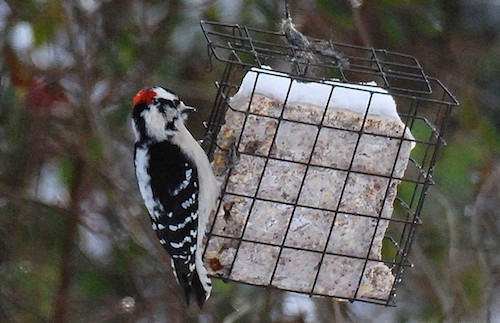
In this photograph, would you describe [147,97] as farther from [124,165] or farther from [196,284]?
[124,165]

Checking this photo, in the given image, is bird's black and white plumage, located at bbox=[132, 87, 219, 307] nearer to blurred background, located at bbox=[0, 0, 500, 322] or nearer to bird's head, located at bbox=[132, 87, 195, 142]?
bird's head, located at bbox=[132, 87, 195, 142]

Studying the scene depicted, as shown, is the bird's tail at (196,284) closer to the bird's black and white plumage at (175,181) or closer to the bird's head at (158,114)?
the bird's black and white plumage at (175,181)

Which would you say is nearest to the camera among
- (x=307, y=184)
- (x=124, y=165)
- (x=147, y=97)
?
(x=307, y=184)

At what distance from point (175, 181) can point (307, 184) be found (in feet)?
1.68

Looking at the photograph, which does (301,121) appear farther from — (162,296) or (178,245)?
(162,296)

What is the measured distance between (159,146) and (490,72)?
3107 millimetres

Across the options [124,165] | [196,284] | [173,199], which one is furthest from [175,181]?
[124,165]

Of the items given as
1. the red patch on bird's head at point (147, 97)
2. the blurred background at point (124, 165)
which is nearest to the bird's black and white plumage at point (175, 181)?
the red patch on bird's head at point (147, 97)

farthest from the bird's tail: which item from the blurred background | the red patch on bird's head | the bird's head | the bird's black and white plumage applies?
the blurred background

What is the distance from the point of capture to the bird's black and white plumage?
10.8ft

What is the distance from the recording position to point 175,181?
11.1 ft

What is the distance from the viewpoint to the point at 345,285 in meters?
3.25

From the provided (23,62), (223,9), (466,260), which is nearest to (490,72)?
(466,260)

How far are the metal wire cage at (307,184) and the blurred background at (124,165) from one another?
1.07 meters
